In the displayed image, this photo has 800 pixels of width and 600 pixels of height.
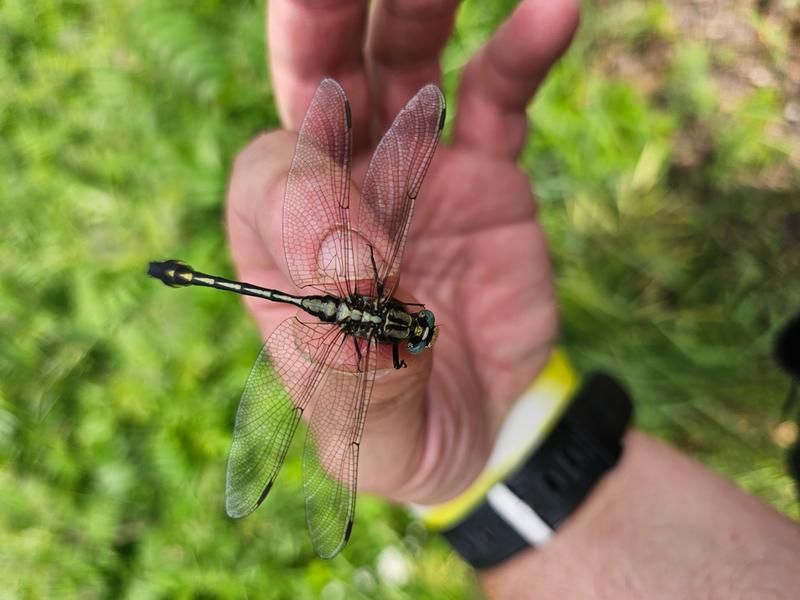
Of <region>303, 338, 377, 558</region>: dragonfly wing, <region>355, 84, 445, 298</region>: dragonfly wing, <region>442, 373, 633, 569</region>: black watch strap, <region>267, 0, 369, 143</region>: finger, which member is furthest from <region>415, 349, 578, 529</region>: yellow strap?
<region>267, 0, 369, 143</region>: finger

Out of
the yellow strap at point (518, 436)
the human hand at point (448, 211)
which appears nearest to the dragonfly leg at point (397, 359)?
the human hand at point (448, 211)

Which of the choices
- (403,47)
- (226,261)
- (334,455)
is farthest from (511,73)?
(226,261)

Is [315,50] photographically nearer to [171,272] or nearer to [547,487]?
[171,272]

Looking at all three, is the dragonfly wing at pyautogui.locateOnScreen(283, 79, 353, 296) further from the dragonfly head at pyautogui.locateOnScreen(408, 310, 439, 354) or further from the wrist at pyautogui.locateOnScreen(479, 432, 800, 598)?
the wrist at pyautogui.locateOnScreen(479, 432, 800, 598)

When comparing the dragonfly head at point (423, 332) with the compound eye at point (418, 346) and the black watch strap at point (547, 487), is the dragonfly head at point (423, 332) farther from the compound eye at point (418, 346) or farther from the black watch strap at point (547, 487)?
the black watch strap at point (547, 487)

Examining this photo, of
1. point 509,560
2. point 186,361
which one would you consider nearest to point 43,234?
point 186,361

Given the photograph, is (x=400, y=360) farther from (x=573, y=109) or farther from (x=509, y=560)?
(x=573, y=109)
